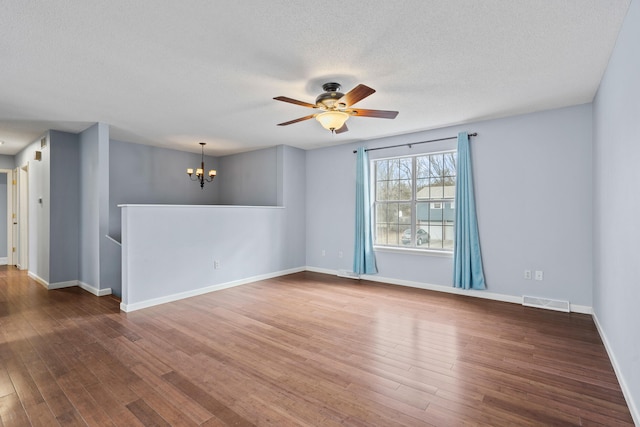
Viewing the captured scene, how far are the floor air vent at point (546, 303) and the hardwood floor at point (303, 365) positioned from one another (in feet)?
0.49

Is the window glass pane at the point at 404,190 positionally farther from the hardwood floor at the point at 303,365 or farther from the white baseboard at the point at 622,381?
the white baseboard at the point at 622,381

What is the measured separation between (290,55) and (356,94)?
646mm

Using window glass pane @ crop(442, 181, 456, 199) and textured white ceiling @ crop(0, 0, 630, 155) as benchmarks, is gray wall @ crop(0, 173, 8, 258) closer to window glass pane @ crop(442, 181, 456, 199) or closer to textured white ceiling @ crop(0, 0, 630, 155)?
textured white ceiling @ crop(0, 0, 630, 155)

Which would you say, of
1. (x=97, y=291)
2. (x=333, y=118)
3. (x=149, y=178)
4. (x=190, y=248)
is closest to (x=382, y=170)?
(x=333, y=118)

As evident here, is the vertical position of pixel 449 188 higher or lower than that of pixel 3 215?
higher

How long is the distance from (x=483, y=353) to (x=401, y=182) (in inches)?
127

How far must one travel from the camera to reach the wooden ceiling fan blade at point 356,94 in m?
2.68

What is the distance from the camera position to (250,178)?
22.9ft

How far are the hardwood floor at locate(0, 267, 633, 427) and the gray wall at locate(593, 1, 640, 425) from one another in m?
0.27

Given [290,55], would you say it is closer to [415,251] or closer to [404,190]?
[404,190]

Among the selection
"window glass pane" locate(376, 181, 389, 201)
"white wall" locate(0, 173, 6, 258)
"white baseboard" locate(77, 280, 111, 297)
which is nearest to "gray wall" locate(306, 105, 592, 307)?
"window glass pane" locate(376, 181, 389, 201)

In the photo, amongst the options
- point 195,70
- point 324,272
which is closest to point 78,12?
point 195,70

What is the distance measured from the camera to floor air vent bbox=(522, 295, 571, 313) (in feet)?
13.0

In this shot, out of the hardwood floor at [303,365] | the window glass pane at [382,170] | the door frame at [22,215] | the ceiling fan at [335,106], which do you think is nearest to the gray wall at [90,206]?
the hardwood floor at [303,365]
